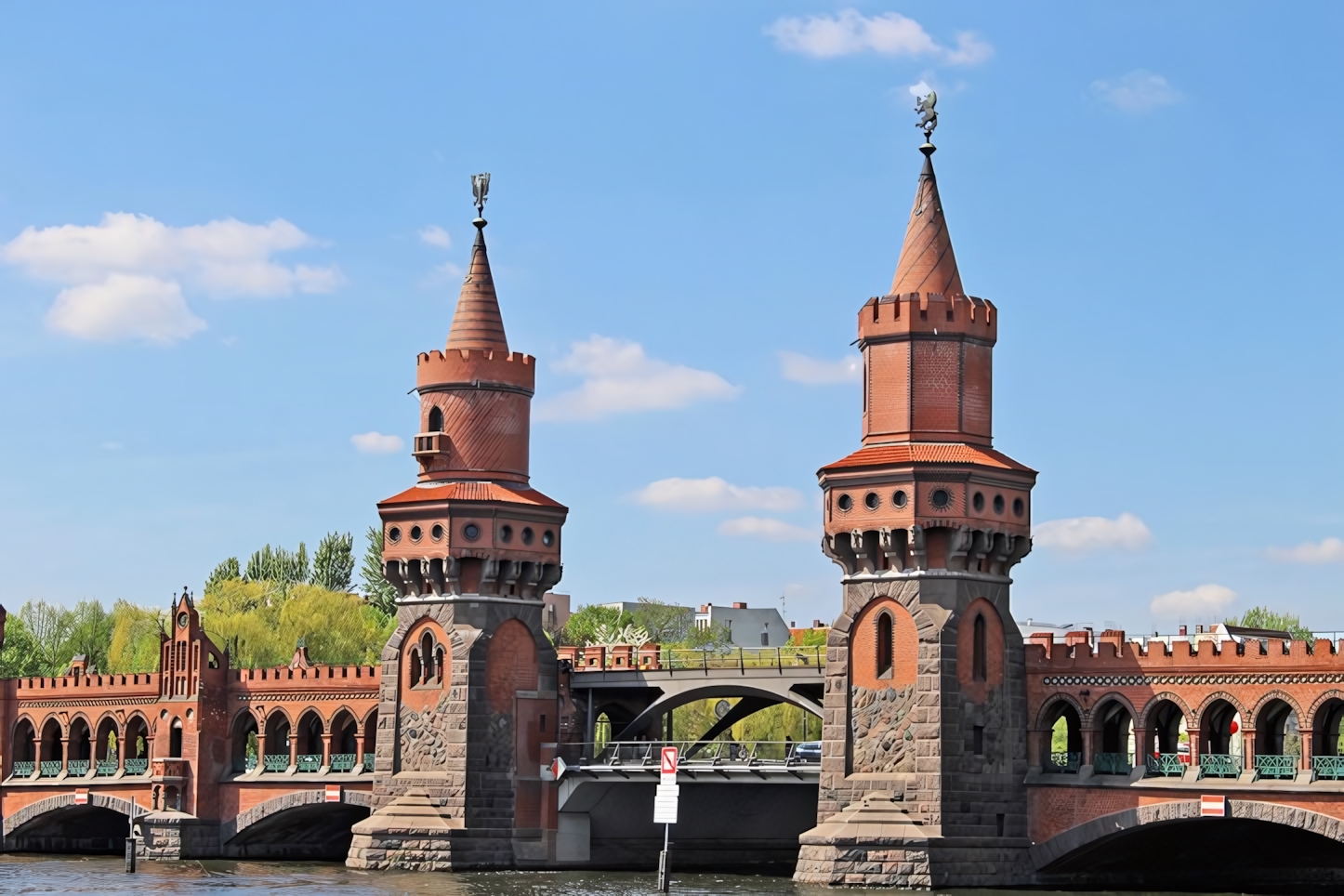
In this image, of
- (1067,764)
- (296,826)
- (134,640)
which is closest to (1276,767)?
(1067,764)

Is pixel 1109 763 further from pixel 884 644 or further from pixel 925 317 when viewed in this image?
pixel 925 317

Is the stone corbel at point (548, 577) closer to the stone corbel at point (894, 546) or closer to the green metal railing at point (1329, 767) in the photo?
the stone corbel at point (894, 546)

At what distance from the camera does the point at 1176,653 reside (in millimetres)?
68688

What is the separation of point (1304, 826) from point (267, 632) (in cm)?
6274

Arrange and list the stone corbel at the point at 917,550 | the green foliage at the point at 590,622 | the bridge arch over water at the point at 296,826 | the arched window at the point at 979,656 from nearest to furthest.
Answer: the stone corbel at the point at 917,550 < the arched window at the point at 979,656 < the bridge arch over water at the point at 296,826 < the green foliage at the point at 590,622

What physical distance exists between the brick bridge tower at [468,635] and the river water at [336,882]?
211 centimetres

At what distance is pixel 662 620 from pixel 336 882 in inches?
3189

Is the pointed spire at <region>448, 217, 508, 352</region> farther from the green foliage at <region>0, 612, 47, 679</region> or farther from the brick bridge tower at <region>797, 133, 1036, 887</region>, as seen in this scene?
the green foliage at <region>0, 612, 47, 679</region>

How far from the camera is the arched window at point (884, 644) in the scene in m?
70.5

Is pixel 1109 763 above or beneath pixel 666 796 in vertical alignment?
above

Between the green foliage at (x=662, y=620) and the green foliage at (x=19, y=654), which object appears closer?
the green foliage at (x=19, y=654)

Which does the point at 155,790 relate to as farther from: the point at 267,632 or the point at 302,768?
the point at 267,632

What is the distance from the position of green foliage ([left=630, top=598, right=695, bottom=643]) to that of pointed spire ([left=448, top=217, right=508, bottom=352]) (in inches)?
2617

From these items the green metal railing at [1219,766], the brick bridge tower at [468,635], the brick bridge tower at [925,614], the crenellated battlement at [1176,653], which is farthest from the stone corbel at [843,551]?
the brick bridge tower at [468,635]
